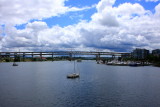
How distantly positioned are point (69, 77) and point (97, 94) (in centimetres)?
3417

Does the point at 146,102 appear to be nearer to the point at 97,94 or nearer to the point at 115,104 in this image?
the point at 115,104

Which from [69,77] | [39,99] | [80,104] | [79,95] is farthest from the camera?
[69,77]

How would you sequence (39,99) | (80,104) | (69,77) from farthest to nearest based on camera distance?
(69,77) < (39,99) < (80,104)

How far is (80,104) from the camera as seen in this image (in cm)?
3812

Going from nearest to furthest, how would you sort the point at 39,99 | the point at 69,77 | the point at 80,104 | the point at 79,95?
the point at 80,104, the point at 39,99, the point at 79,95, the point at 69,77

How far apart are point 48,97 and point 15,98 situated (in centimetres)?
644

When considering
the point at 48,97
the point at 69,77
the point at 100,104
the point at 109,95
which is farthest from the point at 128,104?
the point at 69,77

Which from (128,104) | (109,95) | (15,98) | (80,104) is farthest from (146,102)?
(15,98)

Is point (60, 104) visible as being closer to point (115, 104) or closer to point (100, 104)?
point (100, 104)

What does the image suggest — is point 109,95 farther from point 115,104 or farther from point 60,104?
point 60,104

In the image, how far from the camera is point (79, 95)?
150ft

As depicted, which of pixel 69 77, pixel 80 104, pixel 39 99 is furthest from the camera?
pixel 69 77

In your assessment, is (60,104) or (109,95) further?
(109,95)

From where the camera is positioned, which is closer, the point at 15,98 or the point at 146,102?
the point at 146,102
